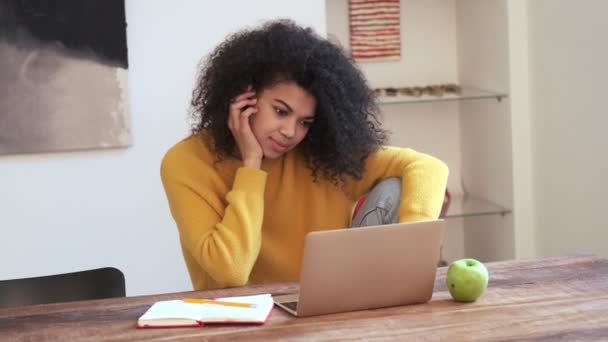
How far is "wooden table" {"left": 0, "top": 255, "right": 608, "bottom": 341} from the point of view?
172 cm

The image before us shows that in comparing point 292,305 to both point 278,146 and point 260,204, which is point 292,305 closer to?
point 260,204

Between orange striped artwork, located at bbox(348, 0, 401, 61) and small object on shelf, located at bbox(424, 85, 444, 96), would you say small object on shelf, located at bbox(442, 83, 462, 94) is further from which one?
orange striped artwork, located at bbox(348, 0, 401, 61)

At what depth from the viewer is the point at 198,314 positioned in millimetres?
1878

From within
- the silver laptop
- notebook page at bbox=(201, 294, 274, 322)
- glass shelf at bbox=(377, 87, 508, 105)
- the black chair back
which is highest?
glass shelf at bbox=(377, 87, 508, 105)

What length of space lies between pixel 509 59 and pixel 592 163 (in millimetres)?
623

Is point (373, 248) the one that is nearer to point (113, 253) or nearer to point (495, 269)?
point (495, 269)

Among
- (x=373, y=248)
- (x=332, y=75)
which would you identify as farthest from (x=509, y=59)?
(x=373, y=248)

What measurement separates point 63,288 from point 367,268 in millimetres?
825

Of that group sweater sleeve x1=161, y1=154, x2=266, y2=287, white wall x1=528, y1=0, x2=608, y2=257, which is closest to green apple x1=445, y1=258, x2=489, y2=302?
sweater sleeve x1=161, y1=154, x2=266, y2=287

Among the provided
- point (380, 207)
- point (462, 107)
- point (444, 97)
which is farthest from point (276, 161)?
point (462, 107)

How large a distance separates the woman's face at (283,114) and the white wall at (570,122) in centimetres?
136

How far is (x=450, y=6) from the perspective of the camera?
4.28 meters

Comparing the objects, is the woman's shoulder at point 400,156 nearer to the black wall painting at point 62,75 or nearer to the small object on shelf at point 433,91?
the black wall painting at point 62,75

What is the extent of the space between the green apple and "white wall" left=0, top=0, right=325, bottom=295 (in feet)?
6.09
